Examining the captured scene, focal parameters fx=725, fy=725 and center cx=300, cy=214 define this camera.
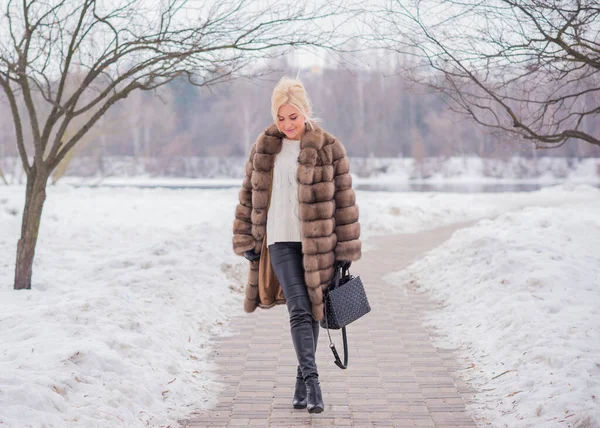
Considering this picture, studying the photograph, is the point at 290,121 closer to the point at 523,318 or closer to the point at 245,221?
the point at 245,221

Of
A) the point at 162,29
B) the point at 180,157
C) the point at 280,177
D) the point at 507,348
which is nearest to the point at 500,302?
the point at 507,348

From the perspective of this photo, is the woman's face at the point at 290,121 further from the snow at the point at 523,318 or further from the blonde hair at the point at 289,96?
the snow at the point at 523,318

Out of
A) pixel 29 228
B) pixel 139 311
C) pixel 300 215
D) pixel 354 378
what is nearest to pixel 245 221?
pixel 300 215

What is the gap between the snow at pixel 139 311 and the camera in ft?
12.9

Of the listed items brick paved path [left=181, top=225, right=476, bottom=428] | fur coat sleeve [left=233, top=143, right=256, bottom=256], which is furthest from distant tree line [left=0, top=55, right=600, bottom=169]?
fur coat sleeve [left=233, top=143, right=256, bottom=256]

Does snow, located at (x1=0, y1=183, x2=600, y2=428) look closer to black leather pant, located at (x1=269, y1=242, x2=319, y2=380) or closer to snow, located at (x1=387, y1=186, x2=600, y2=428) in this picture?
snow, located at (x1=387, y1=186, x2=600, y2=428)

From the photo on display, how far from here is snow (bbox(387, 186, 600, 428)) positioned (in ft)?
13.3

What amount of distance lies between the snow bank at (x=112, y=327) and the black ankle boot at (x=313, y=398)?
2.20 ft

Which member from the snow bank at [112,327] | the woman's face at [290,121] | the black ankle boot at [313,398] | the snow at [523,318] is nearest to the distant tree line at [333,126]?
the snow bank at [112,327]

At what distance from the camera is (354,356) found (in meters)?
5.50

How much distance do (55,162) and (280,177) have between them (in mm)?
3763

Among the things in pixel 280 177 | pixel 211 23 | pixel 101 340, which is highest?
pixel 211 23

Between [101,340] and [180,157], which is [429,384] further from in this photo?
[180,157]

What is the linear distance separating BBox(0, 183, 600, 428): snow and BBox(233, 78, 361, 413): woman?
2.66ft
